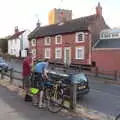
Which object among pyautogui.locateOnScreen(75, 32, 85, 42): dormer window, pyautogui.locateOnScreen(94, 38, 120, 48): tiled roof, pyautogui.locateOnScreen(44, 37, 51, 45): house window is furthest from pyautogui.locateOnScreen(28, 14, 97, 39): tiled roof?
pyautogui.locateOnScreen(94, 38, 120, 48): tiled roof

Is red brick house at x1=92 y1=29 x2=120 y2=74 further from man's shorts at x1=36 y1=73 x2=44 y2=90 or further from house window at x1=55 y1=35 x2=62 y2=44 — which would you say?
man's shorts at x1=36 y1=73 x2=44 y2=90

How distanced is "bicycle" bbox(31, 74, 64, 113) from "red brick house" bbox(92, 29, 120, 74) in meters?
30.9

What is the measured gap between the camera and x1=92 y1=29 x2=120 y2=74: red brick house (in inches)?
1725

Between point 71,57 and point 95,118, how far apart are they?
44.3 metres

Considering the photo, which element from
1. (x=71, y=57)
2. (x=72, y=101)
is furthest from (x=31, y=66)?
(x=71, y=57)

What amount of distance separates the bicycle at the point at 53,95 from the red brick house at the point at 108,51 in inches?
1218

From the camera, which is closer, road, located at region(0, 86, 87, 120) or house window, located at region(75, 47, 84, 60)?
road, located at region(0, 86, 87, 120)

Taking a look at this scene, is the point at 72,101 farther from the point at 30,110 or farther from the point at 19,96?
the point at 19,96

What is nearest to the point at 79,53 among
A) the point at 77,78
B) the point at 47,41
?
the point at 47,41

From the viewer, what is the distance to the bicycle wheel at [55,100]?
35.1ft

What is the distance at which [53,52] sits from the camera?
59.3m

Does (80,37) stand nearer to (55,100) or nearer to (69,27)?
(69,27)

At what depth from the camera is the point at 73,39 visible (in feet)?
175

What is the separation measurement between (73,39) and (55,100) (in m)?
42.6
